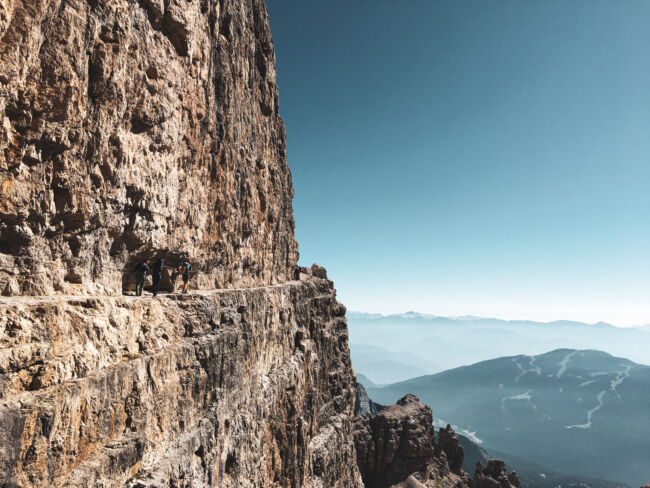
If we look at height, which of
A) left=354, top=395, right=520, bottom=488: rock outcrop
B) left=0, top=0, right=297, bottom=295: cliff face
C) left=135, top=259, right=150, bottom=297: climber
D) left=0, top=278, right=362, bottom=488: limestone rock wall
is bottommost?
left=354, top=395, right=520, bottom=488: rock outcrop

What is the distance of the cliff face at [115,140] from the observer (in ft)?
33.4

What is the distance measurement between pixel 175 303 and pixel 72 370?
20.0 feet

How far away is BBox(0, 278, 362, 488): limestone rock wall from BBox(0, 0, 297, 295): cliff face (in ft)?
7.67

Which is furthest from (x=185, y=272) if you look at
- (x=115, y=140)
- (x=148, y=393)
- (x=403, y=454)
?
(x=403, y=454)

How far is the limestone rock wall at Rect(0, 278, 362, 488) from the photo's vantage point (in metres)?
8.35

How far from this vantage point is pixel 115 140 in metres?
13.5

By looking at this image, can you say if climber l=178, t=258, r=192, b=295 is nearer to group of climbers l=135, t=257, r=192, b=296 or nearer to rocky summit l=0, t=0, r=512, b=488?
group of climbers l=135, t=257, r=192, b=296

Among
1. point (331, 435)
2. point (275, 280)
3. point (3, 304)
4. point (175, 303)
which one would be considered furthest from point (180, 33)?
point (331, 435)

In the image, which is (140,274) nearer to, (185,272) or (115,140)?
(185,272)

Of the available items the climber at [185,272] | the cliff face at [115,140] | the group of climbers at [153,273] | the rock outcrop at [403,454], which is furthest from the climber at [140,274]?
the rock outcrop at [403,454]

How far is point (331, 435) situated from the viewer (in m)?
41.8

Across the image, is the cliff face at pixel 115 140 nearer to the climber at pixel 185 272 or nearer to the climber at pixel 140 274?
the climber at pixel 140 274

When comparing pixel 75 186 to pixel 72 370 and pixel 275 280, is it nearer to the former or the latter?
pixel 72 370

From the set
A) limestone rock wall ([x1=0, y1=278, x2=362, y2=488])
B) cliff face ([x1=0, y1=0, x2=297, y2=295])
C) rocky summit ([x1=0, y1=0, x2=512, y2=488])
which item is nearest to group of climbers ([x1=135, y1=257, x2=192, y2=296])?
rocky summit ([x1=0, y1=0, x2=512, y2=488])
